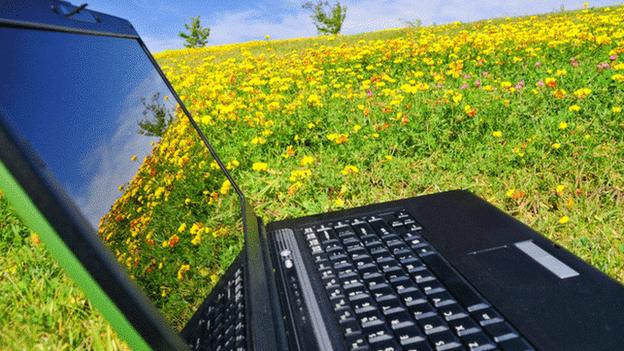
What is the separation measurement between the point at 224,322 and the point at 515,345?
679 mm

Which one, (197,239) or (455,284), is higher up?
(197,239)

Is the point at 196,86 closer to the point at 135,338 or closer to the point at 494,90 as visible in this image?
the point at 494,90

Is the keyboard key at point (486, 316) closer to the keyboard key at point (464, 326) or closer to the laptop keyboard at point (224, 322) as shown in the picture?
the keyboard key at point (464, 326)

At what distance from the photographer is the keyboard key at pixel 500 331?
95cm

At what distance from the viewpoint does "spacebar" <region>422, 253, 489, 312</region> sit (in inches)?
41.8

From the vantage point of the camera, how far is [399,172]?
9.70 ft

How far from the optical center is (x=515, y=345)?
923 mm

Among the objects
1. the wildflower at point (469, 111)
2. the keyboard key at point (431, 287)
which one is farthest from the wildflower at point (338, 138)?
the keyboard key at point (431, 287)

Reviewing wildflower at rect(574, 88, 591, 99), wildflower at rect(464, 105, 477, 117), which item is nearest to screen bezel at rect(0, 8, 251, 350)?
wildflower at rect(464, 105, 477, 117)

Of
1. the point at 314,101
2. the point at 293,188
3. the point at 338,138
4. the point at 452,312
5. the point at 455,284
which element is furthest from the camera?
the point at 314,101

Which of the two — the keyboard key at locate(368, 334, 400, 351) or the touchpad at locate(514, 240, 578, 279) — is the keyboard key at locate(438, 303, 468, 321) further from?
the touchpad at locate(514, 240, 578, 279)

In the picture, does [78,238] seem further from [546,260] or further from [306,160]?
[306,160]

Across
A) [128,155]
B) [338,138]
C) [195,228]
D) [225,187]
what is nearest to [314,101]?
[338,138]

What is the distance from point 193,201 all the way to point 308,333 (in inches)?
23.2
